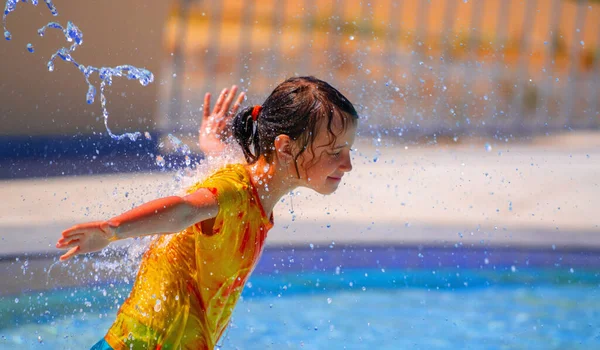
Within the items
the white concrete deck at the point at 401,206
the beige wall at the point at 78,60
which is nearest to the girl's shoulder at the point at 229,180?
the white concrete deck at the point at 401,206

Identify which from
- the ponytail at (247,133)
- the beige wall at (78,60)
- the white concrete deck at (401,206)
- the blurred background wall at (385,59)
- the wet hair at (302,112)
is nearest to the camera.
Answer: the wet hair at (302,112)

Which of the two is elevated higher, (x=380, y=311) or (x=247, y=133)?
(x=247, y=133)

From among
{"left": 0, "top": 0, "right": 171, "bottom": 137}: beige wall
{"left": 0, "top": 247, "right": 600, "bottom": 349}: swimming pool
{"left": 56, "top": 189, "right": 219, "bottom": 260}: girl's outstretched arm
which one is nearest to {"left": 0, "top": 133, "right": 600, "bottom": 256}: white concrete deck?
{"left": 0, "top": 247, "right": 600, "bottom": 349}: swimming pool

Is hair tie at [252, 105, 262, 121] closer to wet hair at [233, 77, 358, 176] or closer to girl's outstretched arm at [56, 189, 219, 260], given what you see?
wet hair at [233, 77, 358, 176]

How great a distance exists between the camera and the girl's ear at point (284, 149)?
101 inches

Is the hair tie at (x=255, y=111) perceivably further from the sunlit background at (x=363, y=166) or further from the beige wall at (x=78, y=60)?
the beige wall at (x=78, y=60)

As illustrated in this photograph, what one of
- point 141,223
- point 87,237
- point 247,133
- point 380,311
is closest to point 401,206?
point 380,311

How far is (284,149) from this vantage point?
2566mm

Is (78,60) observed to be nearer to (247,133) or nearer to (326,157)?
(247,133)

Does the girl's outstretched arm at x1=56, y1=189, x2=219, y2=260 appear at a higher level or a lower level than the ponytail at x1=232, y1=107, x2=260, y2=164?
lower

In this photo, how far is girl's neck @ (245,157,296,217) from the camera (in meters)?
2.56

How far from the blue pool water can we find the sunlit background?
15 millimetres

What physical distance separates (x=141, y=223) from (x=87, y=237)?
143mm

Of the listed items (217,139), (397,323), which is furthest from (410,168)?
(217,139)
